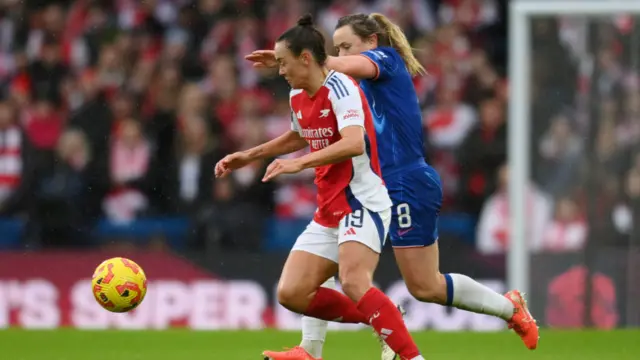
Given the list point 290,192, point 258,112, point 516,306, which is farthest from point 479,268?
point 516,306

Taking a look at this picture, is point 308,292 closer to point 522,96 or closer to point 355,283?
point 355,283

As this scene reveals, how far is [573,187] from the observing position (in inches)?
463

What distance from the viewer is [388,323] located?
6.30 m

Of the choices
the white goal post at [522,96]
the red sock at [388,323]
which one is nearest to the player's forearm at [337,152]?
the red sock at [388,323]

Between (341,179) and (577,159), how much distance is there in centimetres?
565

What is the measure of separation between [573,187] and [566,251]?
0.62 metres

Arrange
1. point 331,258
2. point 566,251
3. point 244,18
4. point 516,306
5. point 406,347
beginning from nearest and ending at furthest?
1. point 406,347
2. point 331,258
3. point 516,306
4. point 566,251
5. point 244,18

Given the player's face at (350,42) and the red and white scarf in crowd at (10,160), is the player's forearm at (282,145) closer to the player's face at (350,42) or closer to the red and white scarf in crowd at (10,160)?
the player's face at (350,42)

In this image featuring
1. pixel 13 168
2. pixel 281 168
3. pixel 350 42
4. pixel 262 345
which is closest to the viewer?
pixel 281 168

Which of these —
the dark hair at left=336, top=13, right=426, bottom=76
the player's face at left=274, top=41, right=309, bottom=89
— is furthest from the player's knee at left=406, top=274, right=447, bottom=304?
the player's face at left=274, top=41, right=309, bottom=89

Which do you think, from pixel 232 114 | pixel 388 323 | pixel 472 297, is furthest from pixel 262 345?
pixel 232 114

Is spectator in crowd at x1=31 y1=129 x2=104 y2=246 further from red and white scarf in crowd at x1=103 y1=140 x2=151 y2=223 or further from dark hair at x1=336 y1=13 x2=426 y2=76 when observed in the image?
dark hair at x1=336 y1=13 x2=426 y2=76

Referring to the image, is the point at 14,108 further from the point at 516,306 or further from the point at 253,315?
the point at 516,306

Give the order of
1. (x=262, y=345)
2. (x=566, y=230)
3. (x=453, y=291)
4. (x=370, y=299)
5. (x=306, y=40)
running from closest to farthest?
(x=370, y=299)
(x=306, y=40)
(x=453, y=291)
(x=262, y=345)
(x=566, y=230)
